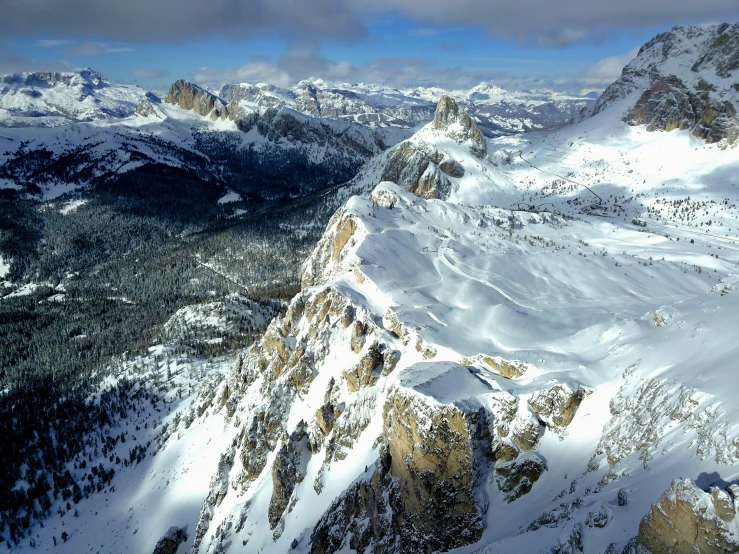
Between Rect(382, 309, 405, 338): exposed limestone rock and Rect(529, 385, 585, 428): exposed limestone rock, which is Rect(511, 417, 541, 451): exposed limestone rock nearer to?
Rect(529, 385, 585, 428): exposed limestone rock

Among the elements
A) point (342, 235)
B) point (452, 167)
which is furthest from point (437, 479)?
point (452, 167)

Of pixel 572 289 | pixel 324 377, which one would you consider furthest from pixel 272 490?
pixel 572 289

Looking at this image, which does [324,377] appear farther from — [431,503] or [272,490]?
[431,503]

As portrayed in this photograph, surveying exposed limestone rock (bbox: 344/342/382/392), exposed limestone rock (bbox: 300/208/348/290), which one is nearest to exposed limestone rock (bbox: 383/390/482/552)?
exposed limestone rock (bbox: 344/342/382/392)

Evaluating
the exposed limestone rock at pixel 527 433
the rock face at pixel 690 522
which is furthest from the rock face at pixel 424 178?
the rock face at pixel 690 522

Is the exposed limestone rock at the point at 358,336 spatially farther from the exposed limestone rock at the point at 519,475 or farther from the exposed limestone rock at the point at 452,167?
the exposed limestone rock at the point at 452,167

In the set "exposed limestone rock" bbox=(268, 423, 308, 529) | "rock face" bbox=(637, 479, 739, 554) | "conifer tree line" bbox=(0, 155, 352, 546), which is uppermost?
"rock face" bbox=(637, 479, 739, 554)
